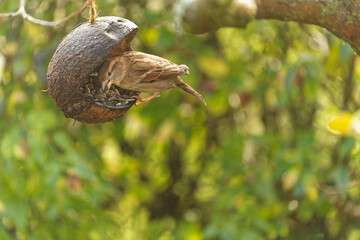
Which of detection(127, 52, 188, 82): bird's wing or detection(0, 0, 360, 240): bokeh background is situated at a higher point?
detection(127, 52, 188, 82): bird's wing

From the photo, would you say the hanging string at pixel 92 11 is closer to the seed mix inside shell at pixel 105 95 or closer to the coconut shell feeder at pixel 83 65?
the coconut shell feeder at pixel 83 65

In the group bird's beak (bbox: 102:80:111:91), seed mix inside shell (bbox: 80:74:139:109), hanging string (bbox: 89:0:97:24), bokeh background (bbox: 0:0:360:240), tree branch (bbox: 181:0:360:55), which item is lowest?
bokeh background (bbox: 0:0:360:240)

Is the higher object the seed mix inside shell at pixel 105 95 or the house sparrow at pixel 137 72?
the house sparrow at pixel 137 72

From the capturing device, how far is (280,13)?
2027mm

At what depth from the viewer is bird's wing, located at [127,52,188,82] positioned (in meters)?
1.84

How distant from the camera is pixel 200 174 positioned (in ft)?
14.2

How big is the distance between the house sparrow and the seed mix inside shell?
0.04 metres

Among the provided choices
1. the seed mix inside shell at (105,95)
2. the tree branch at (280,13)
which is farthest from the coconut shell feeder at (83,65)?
the tree branch at (280,13)

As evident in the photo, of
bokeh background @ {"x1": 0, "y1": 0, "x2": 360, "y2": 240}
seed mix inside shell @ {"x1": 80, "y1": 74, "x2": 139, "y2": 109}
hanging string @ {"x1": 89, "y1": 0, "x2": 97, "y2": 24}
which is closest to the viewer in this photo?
hanging string @ {"x1": 89, "y1": 0, "x2": 97, "y2": 24}

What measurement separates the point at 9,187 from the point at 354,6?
1989 millimetres

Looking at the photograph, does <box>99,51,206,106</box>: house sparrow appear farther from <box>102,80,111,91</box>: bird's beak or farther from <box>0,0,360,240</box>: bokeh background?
<box>0,0,360,240</box>: bokeh background

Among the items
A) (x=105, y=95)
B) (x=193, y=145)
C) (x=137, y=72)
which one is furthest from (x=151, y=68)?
(x=193, y=145)

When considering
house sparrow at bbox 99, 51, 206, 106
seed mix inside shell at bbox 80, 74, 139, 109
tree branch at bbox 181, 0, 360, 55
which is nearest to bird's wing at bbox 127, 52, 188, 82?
house sparrow at bbox 99, 51, 206, 106

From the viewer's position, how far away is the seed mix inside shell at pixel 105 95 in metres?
1.84
